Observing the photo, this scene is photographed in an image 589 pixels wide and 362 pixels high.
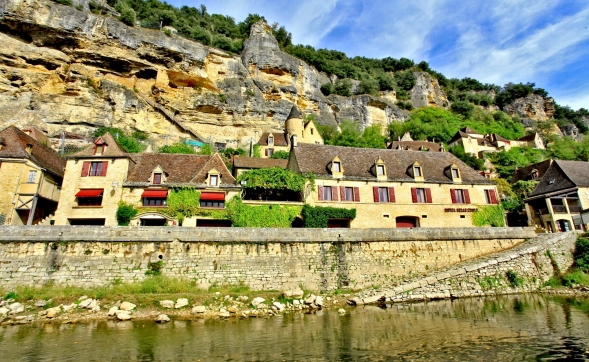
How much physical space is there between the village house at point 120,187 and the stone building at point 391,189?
22.8 ft

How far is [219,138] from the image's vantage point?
48.0m

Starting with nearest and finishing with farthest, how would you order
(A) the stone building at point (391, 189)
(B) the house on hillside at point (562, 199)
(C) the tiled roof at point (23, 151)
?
1. (C) the tiled roof at point (23, 151)
2. (A) the stone building at point (391, 189)
3. (B) the house on hillside at point (562, 199)

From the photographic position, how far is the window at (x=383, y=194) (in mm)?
25336

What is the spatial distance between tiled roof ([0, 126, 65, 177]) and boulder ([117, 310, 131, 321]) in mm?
15725

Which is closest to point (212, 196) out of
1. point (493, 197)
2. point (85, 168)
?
point (85, 168)

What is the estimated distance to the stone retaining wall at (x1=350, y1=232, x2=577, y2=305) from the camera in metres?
17.3

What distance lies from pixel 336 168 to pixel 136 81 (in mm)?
36727

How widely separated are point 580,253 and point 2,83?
2250 inches

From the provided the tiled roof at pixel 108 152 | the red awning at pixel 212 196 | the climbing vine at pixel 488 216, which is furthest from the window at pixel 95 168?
the climbing vine at pixel 488 216

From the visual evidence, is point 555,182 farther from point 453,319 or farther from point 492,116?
point 492,116

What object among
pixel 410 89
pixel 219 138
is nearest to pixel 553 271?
pixel 219 138

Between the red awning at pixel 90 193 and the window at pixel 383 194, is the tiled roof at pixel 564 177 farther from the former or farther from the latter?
the red awning at pixel 90 193

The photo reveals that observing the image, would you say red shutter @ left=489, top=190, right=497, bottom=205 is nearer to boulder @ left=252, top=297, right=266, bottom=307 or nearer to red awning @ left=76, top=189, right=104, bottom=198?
boulder @ left=252, top=297, right=266, bottom=307

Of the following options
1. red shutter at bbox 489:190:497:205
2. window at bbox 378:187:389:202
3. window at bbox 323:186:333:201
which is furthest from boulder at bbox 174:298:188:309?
red shutter at bbox 489:190:497:205
